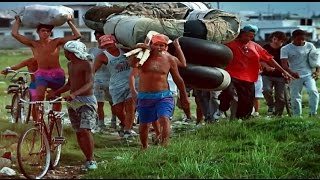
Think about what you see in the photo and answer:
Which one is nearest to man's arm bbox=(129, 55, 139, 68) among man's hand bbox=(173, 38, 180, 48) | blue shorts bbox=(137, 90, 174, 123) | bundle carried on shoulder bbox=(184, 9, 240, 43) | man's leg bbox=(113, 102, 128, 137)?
blue shorts bbox=(137, 90, 174, 123)

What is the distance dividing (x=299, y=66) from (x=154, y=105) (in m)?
4.35

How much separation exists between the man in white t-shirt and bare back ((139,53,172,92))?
399cm

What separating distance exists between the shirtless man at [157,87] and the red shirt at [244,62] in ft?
9.39

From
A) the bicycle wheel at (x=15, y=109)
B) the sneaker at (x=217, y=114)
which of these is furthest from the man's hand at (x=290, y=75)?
the bicycle wheel at (x=15, y=109)

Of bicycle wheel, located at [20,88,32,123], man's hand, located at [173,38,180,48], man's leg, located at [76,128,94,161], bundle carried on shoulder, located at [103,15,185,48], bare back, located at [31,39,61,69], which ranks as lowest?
bicycle wheel, located at [20,88,32,123]

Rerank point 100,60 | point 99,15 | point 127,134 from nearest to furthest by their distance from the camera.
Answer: point 127,134 → point 100,60 → point 99,15

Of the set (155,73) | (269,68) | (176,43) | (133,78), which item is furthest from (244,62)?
(155,73)

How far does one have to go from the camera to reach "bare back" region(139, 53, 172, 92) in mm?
8680

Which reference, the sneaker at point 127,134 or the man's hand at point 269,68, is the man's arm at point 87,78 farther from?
the man's hand at point 269,68

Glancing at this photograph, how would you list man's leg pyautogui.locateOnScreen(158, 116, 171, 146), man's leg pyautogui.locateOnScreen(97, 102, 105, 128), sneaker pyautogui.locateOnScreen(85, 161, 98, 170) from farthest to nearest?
1. man's leg pyautogui.locateOnScreen(97, 102, 105, 128)
2. man's leg pyautogui.locateOnScreen(158, 116, 171, 146)
3. sneaker pyautogui.locateOnScreen(85, 161, 98, 170)

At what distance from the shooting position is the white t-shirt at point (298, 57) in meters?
12.2

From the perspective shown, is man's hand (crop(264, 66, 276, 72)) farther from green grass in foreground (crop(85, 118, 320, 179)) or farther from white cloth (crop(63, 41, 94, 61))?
white cloth (crop(63, 41, 94, 61))

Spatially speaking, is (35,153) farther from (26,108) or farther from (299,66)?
(299,66)

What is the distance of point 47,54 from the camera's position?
1023 cm
